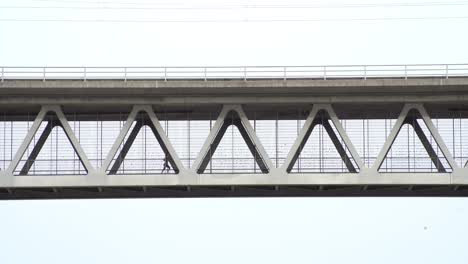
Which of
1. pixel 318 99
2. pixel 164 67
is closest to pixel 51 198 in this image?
pixel 164 67

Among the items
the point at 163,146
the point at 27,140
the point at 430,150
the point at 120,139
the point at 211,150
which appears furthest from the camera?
the point at 163,146

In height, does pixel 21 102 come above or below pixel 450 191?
above

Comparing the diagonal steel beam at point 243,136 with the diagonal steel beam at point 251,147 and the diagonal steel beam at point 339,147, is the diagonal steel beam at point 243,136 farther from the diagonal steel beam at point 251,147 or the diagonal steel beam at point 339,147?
the diagonal steel beam at point 339,147

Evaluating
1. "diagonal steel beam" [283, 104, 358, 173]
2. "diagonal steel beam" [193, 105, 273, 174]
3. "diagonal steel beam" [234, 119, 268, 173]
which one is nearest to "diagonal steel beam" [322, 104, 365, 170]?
"diagonal steel beam" [283, 104, 358, 173]

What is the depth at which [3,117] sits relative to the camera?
205 feet

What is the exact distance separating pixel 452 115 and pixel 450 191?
3486 mm

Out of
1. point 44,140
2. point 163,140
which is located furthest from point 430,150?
point 44,140

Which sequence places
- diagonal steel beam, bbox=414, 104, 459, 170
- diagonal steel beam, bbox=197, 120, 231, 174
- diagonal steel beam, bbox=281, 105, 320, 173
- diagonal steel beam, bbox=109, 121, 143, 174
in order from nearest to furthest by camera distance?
diagonal steel beam, bbox=414, 104, 459, 170
diagonal steel beam, bbox=281, 105, 320, 173
diagonal steel beam, bbox=197, 120, 231, 174
diagonal steel beam, bbox=109, 121, 143, 174

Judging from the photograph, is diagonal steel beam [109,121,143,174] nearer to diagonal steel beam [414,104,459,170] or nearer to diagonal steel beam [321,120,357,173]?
diagonal steel beam [321,120,357,173]

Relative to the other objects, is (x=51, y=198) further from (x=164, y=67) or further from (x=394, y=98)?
(x=394, y=98)

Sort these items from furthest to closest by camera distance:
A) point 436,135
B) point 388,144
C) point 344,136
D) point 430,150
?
point 430,150
point 436,135
point 344,136
point 388,144

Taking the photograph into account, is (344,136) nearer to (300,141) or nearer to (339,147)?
(339,147)

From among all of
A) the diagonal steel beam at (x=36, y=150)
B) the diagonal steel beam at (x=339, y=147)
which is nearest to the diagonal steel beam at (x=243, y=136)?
the diagonal steel beam at (x=339, y=147)

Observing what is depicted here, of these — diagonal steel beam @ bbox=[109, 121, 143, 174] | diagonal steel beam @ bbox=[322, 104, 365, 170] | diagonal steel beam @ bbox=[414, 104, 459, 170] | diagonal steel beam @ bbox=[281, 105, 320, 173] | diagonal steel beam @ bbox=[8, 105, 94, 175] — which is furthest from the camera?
diagonal steel beam @ bbox=[109, 121, 143, 174]
